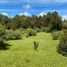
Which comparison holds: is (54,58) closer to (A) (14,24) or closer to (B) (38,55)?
(B) (38,55)

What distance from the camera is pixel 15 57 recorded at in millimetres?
23906

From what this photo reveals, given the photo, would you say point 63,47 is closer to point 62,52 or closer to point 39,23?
point 62,52

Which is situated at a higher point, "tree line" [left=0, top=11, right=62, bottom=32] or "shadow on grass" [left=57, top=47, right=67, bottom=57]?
"tree line" [left=0, top=11, right=62, bottom=32]

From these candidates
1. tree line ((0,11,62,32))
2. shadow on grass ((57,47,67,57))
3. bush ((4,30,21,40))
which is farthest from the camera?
tree line ((0,11,62,32))

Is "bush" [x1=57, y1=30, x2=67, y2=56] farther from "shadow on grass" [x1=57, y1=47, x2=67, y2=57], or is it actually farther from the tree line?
the tree line

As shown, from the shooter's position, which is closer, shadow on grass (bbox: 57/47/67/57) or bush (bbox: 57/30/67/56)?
shadow on grass (bbox: 57/47/67/57)

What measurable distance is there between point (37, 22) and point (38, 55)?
173 feet

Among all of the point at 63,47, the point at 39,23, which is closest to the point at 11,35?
the point at 63,47

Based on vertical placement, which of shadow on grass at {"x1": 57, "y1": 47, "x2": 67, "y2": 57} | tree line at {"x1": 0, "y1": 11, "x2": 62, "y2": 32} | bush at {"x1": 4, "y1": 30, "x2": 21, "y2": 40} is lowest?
shadow on grass at {"x1": 57, "y1": 47, "x2": 67, "y2": 57}

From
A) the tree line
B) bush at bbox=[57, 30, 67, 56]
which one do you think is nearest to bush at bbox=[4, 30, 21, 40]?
bush at bbox=[57, 30, 67, 56]

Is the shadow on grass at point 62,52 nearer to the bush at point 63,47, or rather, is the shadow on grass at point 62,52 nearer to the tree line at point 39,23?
the bush at point 63,47

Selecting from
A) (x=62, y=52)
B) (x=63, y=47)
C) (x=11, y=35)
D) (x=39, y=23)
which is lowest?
(x=62, y=52)

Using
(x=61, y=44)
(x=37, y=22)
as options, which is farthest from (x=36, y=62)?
(x=37, y=22)

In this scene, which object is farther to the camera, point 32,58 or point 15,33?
point 15,33
